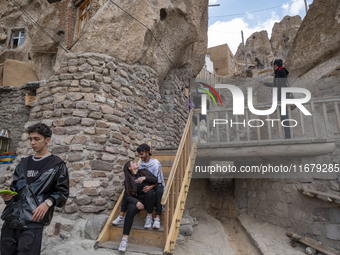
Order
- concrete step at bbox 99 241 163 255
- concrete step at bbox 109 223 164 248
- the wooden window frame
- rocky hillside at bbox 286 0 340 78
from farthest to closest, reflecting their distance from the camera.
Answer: the wooden window frame → rocky hillside at bbox 286 0 340 78 → concrete step at bbox 109 223 164 248 → concrete step at bbox 99 241 163 255

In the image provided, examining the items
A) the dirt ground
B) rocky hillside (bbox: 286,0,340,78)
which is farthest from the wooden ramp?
rocky hillside (bbox: 286,0,340,78)

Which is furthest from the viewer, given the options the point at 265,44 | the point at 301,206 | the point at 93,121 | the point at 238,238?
the point at 265,44

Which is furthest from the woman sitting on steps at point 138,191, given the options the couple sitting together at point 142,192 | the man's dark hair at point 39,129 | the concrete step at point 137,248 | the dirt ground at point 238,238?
the dirt ground at point 238,238

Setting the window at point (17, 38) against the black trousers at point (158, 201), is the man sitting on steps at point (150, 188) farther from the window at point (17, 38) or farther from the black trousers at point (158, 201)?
the window at point (17, 38)

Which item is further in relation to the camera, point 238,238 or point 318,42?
point 318,42

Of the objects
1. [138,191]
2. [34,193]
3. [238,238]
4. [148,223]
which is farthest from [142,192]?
[238,238]

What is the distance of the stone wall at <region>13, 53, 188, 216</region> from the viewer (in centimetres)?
356

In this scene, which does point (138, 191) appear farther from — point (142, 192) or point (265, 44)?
point (265, 44)

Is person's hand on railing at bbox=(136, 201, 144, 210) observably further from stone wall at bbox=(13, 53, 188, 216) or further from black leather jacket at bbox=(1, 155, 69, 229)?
black leather jacket at bbox=(1, 155, 69, 229)

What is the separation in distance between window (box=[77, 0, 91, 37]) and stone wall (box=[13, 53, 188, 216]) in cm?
235

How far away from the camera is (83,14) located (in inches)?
241

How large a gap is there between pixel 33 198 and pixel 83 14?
5653 mm

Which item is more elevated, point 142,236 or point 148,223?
point 148,223

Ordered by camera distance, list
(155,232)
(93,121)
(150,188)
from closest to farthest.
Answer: (155,232)
(150,188)
(93,121)
